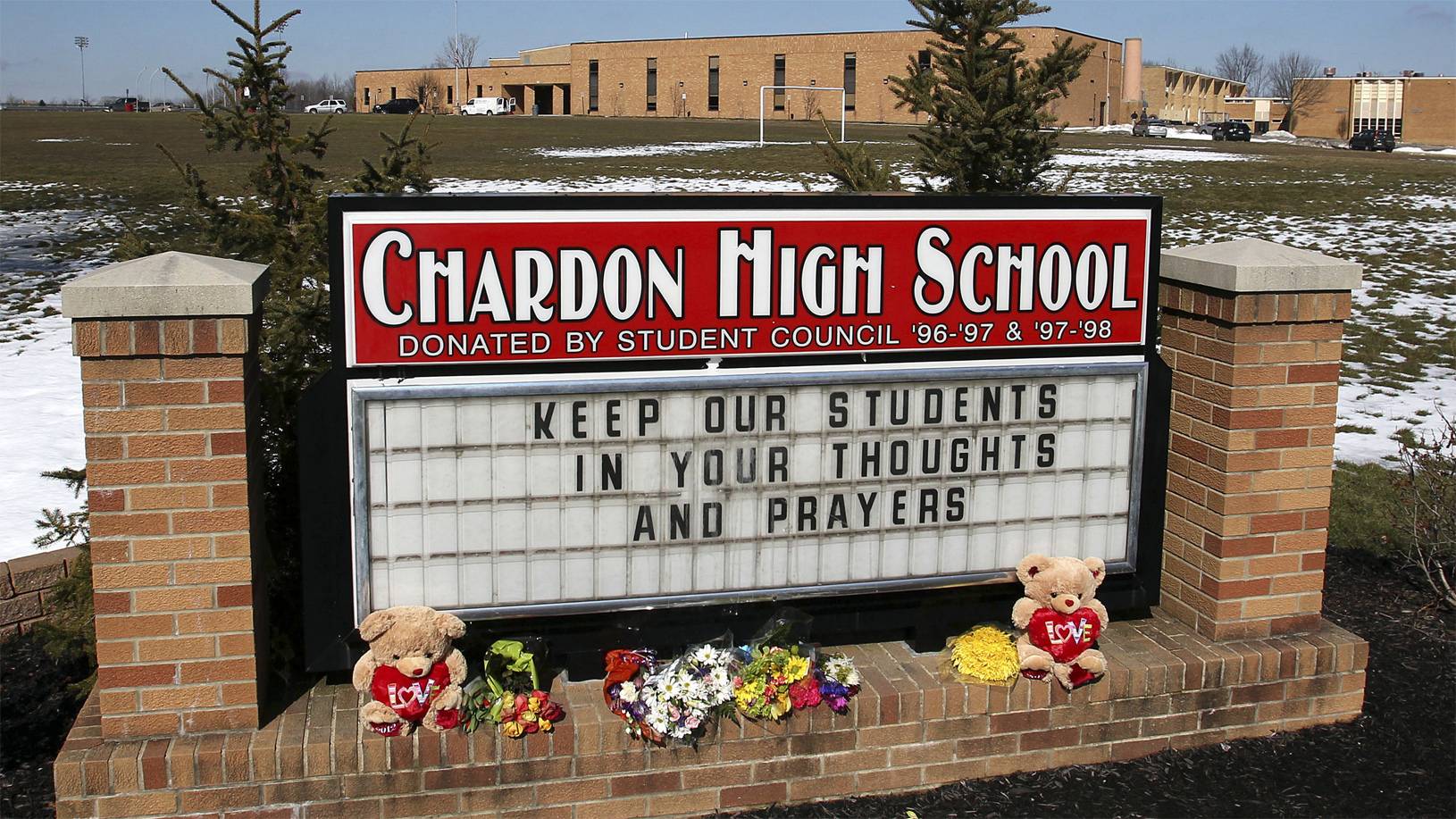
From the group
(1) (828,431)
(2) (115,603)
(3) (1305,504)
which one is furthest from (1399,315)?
(2) (115,603)

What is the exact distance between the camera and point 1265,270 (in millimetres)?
4910

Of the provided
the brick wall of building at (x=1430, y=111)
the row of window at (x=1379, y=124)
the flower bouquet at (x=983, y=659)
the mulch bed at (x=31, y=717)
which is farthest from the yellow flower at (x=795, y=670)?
the row of window at (x=1379, y=124)

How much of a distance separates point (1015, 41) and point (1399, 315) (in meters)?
9.48

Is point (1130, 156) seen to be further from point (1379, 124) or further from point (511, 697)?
point (1379, 124)

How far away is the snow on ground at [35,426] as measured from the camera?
7.45m

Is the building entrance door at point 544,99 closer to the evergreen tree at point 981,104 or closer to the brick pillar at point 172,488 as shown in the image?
the evergreen tree at point 981,104

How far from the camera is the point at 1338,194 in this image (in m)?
27.0

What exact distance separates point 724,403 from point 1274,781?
8.36ft

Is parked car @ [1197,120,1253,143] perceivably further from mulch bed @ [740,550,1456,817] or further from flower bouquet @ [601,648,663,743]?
flower bouquet @ [601,648,663,743]

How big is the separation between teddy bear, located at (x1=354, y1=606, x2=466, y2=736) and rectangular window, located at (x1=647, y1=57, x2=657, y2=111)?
88058 mm

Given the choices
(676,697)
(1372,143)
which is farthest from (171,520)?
(1372,143)

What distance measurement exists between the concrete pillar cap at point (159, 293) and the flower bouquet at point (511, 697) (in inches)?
58.5

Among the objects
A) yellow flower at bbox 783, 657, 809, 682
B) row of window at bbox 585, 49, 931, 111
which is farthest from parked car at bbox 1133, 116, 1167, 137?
yellow flower at bbox 783, 657, 809, 682

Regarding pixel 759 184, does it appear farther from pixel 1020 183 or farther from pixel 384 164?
pixel 384 164
